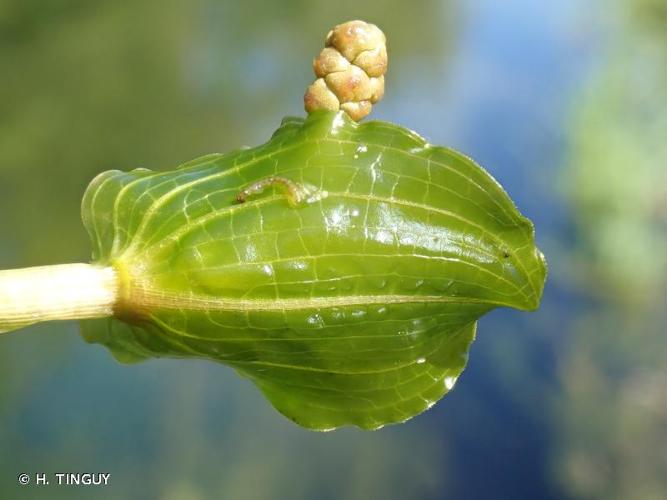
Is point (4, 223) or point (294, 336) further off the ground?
point (4, 223)

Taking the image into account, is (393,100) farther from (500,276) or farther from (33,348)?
(500,276)

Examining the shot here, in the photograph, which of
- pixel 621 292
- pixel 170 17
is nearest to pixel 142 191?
pixel 170 17

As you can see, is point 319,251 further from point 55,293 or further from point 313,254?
point 55,293

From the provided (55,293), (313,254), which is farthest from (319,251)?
(55,293)

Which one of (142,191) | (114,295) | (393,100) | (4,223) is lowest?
(114,295)
